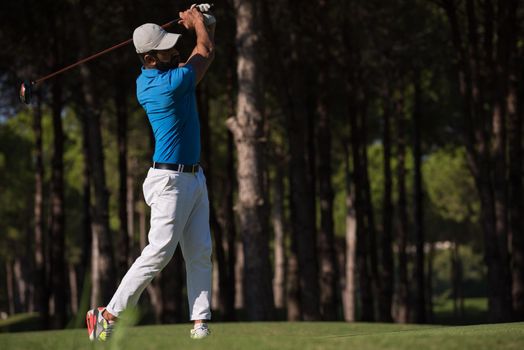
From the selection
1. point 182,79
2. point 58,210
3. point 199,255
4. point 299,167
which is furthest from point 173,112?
point 58,210

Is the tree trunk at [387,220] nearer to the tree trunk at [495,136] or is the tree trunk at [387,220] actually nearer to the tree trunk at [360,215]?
the tree trunk at [360,215]

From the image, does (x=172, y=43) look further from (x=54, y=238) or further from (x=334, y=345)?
(x=54, y=238)

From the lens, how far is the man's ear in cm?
895

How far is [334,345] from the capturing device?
736cm

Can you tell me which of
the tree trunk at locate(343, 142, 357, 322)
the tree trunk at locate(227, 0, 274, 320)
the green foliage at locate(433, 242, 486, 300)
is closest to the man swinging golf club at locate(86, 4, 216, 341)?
the tree trunk at locate(227, 0, 274, 320)

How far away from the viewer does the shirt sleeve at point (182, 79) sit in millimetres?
8711

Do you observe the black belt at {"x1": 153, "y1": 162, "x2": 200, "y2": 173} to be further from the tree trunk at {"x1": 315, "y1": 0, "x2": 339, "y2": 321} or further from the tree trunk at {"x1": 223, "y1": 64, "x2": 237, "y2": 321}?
the tree trunk at {"x1": 223, "y1": 64, "x2": 237, "y2": 321}

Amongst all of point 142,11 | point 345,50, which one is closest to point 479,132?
point 345,50

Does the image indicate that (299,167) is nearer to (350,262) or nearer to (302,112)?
(302,112)

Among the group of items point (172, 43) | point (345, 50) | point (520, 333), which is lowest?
point (520, 333)

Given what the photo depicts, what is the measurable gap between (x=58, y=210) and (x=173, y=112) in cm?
2078

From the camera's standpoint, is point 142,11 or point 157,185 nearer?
point 157,185

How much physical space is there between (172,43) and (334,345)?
2.89 metres

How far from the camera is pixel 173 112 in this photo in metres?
8.83
